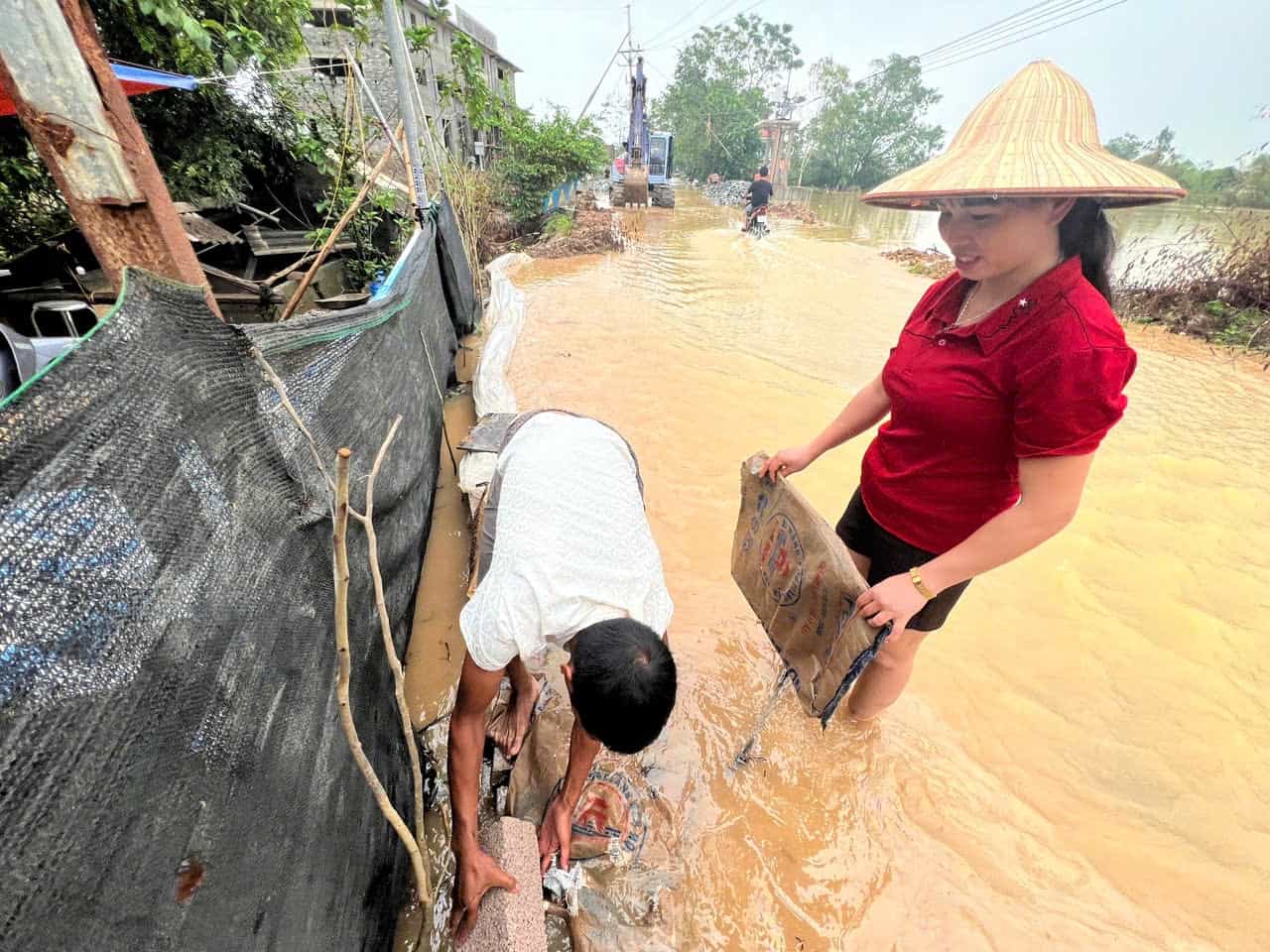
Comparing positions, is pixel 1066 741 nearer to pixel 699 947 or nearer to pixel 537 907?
pixel 699 947

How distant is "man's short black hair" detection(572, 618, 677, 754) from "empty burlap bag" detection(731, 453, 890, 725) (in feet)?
1.78

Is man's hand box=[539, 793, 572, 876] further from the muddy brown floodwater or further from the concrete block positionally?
the muddy brown floodwater

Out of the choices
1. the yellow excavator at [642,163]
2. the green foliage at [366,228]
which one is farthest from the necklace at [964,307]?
the yellow excavator at [642,163]

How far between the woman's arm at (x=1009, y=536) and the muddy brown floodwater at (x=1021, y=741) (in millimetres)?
1000

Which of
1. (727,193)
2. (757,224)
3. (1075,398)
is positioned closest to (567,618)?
(1075,398)

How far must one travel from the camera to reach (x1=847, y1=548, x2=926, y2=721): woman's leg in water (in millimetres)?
1742

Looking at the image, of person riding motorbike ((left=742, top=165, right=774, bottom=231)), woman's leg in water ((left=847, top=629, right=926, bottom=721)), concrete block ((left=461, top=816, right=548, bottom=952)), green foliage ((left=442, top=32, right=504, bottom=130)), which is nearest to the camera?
concrete block ((left=461, top=816, right=548, bottom=952))

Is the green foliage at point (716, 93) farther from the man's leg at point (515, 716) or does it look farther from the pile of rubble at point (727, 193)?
the man's leg at point (515, 716)

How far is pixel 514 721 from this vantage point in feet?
6.36

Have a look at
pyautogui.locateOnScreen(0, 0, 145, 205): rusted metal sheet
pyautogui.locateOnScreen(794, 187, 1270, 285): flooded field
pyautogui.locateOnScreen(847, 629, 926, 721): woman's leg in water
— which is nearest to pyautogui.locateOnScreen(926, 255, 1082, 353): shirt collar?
pyautogui.locateOnScreen(847, 629, 926, 721): woman's leg in water

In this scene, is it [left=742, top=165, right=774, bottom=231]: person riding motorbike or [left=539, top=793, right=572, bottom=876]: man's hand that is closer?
[left=539, top=793, right=572, bottom=876]: man's hand

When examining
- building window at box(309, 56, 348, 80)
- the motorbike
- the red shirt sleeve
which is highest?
building window at box(309, 56, 348, 80)

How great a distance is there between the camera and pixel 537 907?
137 centimetres

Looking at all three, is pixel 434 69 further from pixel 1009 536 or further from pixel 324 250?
pixel 1009 536
